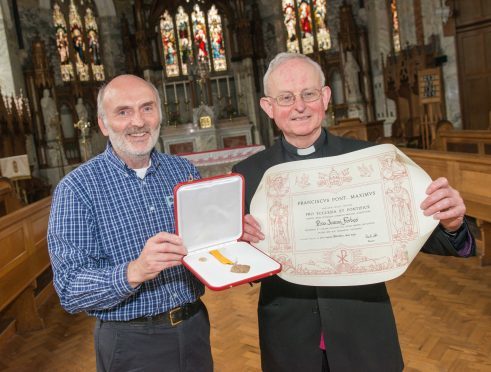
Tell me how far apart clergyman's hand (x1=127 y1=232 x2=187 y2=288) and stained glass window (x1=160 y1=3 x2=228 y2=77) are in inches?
652

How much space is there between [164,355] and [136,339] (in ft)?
0.44

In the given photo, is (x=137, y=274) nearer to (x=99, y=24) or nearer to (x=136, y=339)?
(x=136, y=339)

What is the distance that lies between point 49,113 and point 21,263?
11.2 meters

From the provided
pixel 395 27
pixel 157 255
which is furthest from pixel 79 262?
pixel 395 27

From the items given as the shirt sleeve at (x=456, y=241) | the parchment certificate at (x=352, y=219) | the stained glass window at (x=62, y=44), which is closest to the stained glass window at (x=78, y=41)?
the stained glass window at (x=62, y=44)

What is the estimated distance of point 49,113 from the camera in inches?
570

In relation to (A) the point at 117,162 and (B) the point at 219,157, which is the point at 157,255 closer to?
(A) the point at 117,162

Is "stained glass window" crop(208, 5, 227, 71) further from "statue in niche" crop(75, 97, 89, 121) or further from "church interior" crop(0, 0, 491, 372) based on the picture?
"statue in niche" crop(75, 97, 89, 121)

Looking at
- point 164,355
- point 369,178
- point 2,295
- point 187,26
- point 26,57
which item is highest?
point 187,26

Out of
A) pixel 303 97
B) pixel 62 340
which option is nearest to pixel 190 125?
pixel 62 340

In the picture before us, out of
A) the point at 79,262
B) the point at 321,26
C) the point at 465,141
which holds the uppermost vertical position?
the point at 321,26

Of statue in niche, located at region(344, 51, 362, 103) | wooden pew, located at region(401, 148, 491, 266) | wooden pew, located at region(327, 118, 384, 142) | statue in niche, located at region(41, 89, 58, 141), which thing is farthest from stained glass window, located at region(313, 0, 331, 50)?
wooden pew, located at region(401, 148, 491, 266)

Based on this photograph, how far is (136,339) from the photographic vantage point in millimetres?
1802

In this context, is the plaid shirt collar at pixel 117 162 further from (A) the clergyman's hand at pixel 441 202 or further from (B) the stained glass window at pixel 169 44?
(B) the stained glass window at pixel 169 44
